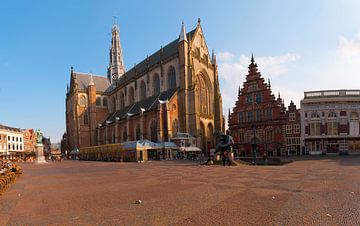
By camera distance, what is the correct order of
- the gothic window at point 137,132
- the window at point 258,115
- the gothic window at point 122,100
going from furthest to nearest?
the gothic window at point 122,100 → the gothic window at point 137,132 → the window at point 258,115

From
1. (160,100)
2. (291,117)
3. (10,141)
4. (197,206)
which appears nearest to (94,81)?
(10,141)

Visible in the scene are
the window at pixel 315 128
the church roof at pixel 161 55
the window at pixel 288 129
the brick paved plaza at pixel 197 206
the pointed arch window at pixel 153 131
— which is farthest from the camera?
the church roof at pixel 161 55

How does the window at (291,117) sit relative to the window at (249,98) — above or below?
below

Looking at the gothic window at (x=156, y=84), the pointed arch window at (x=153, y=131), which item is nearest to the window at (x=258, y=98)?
the pointed arch window at (x=153, y=131)

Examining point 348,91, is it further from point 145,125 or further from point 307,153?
point 145,125

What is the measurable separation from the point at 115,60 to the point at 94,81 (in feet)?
41.6

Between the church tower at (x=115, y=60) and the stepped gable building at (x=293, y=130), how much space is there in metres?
62.6

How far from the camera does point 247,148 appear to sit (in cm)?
4997

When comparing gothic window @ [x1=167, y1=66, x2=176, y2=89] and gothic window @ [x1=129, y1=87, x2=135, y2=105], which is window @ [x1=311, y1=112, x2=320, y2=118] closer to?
gothic window @ [x1=167, y1=66, x2=176, y2=89]

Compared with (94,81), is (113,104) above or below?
below

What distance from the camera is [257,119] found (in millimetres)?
49188

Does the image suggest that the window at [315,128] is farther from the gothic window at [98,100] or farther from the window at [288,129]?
the gothic window at [98,100]

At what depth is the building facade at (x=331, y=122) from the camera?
44.5 meters

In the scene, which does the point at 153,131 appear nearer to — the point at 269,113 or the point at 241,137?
the point at 241,137
